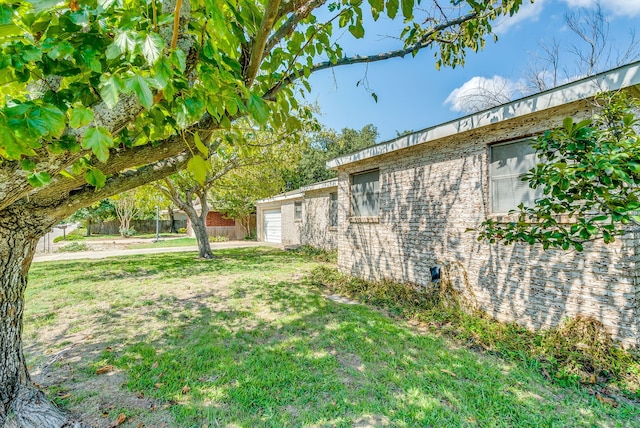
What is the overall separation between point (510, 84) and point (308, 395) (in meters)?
10.1

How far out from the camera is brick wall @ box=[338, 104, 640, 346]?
3.73 meters

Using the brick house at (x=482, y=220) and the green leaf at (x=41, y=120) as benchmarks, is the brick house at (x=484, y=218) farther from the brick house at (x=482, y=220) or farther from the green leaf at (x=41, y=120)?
the green leaf at (x=41, y=120)

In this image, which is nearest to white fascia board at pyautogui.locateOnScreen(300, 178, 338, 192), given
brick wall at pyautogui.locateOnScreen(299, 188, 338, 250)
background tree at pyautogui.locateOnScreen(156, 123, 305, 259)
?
brick wall at pyautogui.locateOnScreen(299, 188, 338, 250)

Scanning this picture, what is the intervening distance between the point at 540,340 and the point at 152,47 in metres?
5.21

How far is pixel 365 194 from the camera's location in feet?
25.4

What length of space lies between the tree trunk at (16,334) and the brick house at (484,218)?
5.44m

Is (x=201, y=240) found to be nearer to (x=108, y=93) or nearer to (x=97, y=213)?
(x=108, y=93)

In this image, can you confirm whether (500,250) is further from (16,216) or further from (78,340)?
(78,340)

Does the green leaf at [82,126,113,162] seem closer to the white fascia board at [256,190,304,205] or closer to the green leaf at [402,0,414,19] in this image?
the green leaf at [402,0,414,19]

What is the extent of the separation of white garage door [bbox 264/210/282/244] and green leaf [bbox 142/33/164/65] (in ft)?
58.1

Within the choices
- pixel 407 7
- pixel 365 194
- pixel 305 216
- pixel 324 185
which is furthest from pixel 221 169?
pixel 407 7

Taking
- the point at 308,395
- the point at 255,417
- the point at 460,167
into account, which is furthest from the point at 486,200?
the point at 255,417

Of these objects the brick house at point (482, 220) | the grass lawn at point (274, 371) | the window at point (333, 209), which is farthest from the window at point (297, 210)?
the grass lawn at point (274, 371)

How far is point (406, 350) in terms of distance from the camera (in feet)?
12.8
